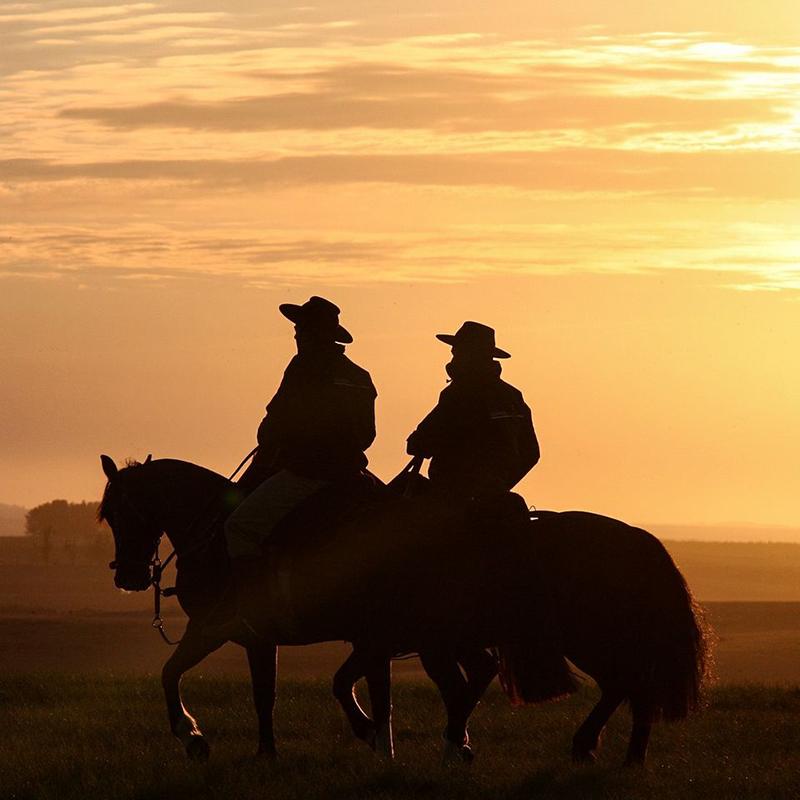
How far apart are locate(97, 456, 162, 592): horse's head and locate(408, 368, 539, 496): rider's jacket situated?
85.0 inches

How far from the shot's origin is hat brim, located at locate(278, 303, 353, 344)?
37.7ft

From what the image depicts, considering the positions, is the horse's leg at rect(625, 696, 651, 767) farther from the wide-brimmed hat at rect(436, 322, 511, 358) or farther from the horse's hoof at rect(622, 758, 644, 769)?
the wide-brimmed hat at rect(436, 322, 511, 358)

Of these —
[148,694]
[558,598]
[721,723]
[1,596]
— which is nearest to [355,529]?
[558,598]

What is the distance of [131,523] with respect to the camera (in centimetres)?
1205

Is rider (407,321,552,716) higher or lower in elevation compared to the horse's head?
higher

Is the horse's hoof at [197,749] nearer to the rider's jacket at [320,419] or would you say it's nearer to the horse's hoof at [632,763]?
the rider's jacket at [320,419]

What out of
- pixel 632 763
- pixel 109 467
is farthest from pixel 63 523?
pixel 632 763

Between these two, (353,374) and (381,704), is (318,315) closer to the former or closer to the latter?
(353,374)

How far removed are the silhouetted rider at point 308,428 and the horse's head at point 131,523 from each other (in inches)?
36.1

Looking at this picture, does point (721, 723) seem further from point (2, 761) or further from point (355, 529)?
point (2, 761)

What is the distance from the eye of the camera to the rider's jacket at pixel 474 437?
36.2ft

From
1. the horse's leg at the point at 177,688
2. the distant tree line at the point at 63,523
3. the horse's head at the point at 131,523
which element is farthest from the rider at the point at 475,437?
the distant tree line at the point at 63,523

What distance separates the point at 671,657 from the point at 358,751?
7.96ft

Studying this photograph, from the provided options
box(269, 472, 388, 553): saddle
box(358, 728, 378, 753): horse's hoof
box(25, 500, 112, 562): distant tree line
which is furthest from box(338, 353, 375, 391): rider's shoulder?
box(25, 500, 112, 562): distant tree line
